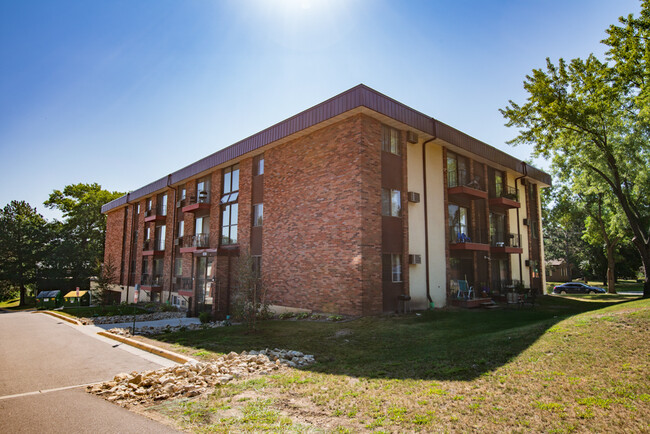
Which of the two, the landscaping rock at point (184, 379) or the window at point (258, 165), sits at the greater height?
the window at point (258, 165)

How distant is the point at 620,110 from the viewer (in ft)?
67.6

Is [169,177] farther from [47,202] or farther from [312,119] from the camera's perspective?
[47,202]

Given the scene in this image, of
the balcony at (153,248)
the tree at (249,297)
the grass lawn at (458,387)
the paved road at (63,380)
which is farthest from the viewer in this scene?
the balcony at (153,248)

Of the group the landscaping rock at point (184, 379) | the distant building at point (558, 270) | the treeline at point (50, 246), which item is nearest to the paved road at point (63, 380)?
the landscaping rock at point (184, 379)

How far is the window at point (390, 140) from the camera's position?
56.2ft

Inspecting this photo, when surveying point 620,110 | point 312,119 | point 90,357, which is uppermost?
point 620,110

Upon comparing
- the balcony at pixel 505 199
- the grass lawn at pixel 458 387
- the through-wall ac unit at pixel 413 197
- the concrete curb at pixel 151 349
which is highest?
the balcony at pixel 505 199

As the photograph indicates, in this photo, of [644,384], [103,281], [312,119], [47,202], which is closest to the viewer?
[644,384]

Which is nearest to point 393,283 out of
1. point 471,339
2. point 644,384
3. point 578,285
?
point 471,339

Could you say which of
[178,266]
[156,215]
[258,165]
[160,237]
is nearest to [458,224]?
[258,165]

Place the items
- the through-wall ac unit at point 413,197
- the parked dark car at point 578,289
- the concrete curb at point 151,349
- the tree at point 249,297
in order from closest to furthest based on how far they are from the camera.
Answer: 1. the concrete curb at point 151,349
2. the tree at point 249,297
3. the through-wall ac unit at point 413,197
4. the parked dark car at point 578,289

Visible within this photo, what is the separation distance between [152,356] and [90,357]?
1.72 m

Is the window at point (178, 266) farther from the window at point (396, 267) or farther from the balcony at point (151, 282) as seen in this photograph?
the window at point (396, 267)

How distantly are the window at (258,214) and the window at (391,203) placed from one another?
297 inches
